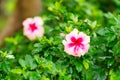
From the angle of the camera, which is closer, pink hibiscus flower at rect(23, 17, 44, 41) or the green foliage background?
the green foliage background

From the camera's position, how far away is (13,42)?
3.33 meters

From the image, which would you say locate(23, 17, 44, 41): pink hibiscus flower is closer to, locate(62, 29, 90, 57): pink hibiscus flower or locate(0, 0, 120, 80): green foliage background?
locate(0, 0, 120, 80): green foliage background

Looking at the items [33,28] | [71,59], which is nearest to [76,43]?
[71,59]

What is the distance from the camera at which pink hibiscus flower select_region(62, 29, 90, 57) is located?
98.8 inches

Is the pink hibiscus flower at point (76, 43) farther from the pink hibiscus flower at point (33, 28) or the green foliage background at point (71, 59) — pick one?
the pink hibiscus flower at point (33, 28)

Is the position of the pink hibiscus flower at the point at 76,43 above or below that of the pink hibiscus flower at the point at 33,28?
below

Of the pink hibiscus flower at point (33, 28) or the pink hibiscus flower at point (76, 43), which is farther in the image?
the pink hibiscus flower at point (33, 28)

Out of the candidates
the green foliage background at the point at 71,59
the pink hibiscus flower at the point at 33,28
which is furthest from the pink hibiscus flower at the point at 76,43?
the pink hibiscus flower at the point at 33,28

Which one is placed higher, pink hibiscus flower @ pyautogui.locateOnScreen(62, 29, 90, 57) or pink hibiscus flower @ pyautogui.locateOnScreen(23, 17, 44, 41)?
pink hibiscus flower @ pyautogui.locateOnScreen(23, 17, 44, 41)

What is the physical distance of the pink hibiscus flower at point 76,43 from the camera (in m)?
2.51

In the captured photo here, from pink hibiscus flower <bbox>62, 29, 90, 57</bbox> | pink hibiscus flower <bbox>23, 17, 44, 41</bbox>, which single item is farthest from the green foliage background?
pink hibiscus flower <bbox>23, 17, 44, 41</bbox>

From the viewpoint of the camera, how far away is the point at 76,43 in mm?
2543

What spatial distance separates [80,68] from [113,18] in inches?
16.7

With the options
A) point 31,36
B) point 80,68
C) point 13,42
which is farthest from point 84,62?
point 13,42
